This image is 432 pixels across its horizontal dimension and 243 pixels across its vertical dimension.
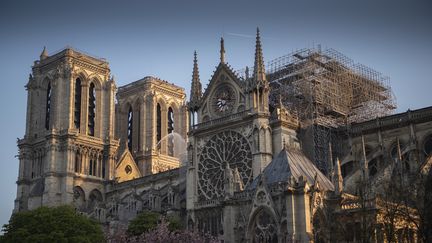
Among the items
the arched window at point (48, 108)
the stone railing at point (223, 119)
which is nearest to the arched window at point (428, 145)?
the stone railing at point (223, 119)

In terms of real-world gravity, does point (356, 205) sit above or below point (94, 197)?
below

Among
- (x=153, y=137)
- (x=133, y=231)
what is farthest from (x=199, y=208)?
(x=153, y=137)

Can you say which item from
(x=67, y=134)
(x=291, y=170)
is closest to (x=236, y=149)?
(x=291, y=170)

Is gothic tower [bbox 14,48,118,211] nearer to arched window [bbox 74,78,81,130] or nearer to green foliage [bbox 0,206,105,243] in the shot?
arched window [bbox 74,78,81,130]

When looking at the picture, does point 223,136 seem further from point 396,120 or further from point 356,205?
point 356,205

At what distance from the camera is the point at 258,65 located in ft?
171

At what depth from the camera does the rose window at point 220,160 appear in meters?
50.6

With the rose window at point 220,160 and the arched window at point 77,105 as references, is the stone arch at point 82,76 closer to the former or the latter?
the arched window at point 77,105

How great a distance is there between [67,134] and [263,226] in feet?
135

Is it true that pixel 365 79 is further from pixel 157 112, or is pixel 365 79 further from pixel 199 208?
pixel 157 112

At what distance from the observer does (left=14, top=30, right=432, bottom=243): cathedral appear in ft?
110

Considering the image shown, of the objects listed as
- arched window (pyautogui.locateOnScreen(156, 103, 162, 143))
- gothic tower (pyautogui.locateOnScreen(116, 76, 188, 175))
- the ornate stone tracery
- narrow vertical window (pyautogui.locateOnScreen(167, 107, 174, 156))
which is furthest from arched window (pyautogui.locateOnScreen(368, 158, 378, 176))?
narrow vertical window (pyautogui.locateOnScreen(167, 107, 174, 156))

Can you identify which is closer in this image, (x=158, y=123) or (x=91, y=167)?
(x=91, y=167)

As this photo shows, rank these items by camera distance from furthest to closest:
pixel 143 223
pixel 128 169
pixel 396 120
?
pixel 128 169 < pixel 396 120 < pixel 143 223
